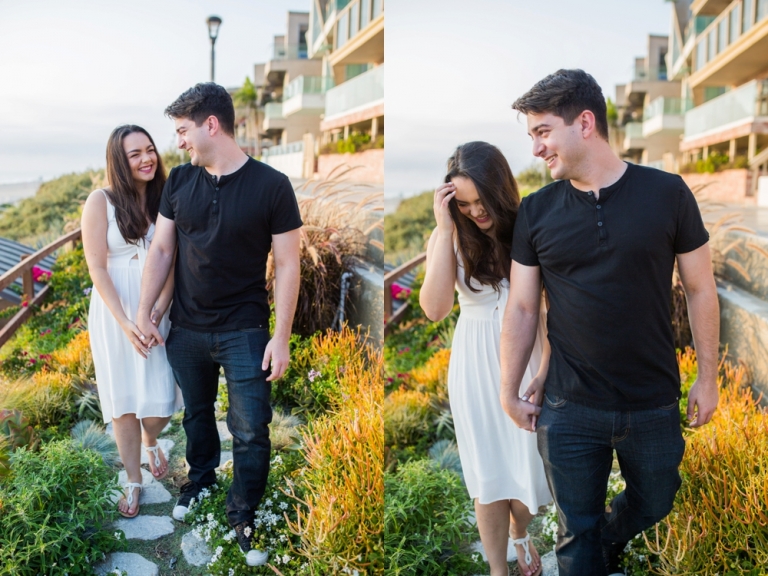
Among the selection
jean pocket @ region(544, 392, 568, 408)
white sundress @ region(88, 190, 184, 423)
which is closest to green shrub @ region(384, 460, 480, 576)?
jean pocket @ region(544, 392, 568, 408)

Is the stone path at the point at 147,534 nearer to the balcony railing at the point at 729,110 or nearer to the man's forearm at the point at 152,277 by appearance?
the man's forearm at the point at 152,277

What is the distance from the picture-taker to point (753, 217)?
377 centimetres

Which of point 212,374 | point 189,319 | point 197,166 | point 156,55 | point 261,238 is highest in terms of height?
point 156,55

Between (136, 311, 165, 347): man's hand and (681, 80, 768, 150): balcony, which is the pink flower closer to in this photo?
(681, 80, 768, 150): balcony

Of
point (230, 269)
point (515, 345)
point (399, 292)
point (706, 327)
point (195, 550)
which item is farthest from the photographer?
point (399, 292)

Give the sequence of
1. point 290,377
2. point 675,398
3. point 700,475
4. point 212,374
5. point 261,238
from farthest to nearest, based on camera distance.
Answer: point 290,377, point 212,374, point 261,238, point 700,475, point 675,398

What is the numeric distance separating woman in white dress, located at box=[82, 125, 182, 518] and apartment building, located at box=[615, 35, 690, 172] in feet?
9.27

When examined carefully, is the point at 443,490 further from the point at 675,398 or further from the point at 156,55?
the point at 156,55

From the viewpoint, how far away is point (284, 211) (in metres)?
2.56

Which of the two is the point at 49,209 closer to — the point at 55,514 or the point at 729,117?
the point at 55,514

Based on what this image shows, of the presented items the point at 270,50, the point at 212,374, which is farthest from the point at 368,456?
the point at 270,50

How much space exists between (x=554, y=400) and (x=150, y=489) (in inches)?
86.2

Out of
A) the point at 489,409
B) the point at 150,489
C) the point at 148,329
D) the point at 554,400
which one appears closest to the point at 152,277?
the point at 148,329

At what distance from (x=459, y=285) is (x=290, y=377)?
5.39 ft
